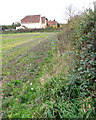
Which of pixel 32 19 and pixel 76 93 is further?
pixel 32 19

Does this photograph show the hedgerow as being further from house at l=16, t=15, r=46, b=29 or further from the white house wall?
the white house wall

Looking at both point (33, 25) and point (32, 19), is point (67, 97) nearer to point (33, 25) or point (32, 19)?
point (32, 19)

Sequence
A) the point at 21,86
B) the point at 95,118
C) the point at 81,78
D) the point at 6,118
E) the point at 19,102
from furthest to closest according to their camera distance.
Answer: the point at 21,86, the point at 19,102, the point at 81,78, the point at 6,118, the point at 95,118

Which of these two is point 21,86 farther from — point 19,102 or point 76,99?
point 76,99

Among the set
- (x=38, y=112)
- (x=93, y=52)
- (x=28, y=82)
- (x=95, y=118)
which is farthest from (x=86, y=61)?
(x=28, y=82)

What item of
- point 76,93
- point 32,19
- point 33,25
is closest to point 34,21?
point 32,19

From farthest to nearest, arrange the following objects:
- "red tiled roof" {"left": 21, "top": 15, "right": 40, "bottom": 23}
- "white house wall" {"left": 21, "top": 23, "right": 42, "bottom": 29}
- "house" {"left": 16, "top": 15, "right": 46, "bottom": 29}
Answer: "white house wall" {"left": 21, "top": 23, "right": 42, "bottom": 29}, "house" {"left": 16, "top": 15, "right": 46, "bottom": 29}, "red tiled roof" {"left": 21, "top": 15, "right": 40, "bottom": 23}

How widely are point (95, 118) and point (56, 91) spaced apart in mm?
863

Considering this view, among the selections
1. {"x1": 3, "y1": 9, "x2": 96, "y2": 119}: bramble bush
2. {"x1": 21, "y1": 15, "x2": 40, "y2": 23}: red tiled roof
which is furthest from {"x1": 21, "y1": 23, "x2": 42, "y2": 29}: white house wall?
{"x1": 3, "y1": 9, "x2": 96, "y2": 119}: bramble bush

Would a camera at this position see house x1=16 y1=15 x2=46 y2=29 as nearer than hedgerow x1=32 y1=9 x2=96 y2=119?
No

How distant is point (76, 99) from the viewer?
2342 millimetres

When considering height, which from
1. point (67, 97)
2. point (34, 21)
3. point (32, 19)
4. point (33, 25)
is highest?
point (32, 19)

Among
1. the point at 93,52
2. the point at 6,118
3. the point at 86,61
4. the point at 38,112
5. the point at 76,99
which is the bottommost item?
the point at 6,118

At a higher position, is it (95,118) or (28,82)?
(28,82)
